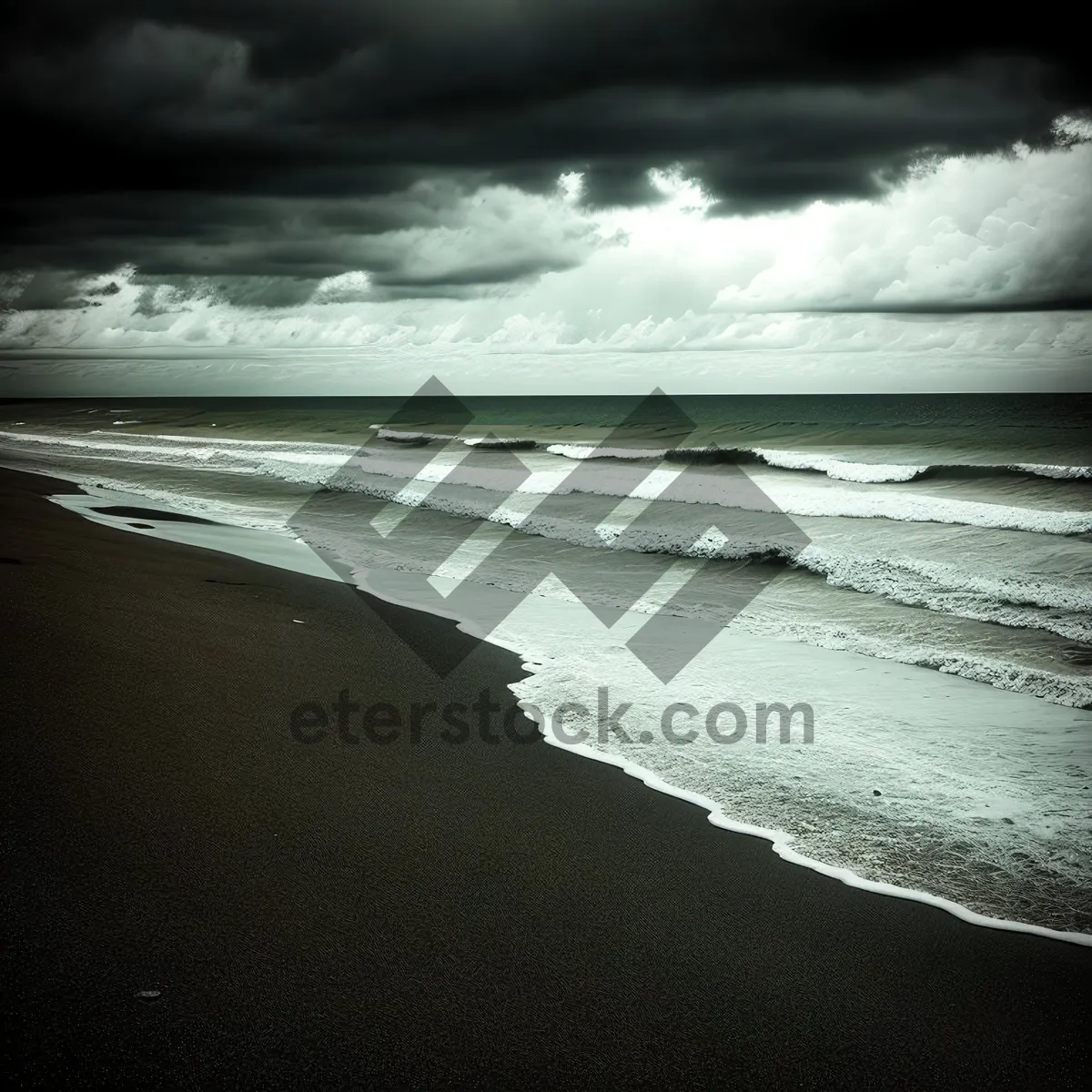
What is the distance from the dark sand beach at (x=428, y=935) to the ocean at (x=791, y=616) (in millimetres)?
550

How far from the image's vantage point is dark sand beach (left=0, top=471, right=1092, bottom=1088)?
225 centimetres

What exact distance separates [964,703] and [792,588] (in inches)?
142

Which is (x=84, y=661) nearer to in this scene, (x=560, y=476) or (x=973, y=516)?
(x=973, y=516)

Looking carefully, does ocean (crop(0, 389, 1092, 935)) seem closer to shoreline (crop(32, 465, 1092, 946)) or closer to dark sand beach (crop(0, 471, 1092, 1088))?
shoreline (crop(32, 465, 1092, 946))

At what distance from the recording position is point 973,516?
13.8m

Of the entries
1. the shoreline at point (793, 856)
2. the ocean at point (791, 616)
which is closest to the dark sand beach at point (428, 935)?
the shoreline at point (793, 856)

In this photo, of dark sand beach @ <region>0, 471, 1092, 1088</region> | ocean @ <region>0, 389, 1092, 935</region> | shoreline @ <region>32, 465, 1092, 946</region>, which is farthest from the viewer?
ocean @ <region>0, 389, 1092, 935</region>

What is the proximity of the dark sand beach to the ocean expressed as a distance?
1.80 ft

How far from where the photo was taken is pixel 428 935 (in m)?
2.73

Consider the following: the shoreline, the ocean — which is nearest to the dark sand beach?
the shoreline

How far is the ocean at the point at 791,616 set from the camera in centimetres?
399

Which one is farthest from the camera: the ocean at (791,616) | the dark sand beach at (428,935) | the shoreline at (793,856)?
the ocean at (791,616)

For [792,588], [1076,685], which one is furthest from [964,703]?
[792,588]

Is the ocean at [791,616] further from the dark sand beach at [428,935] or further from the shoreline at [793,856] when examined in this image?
the dark sand beach at [428,935]
